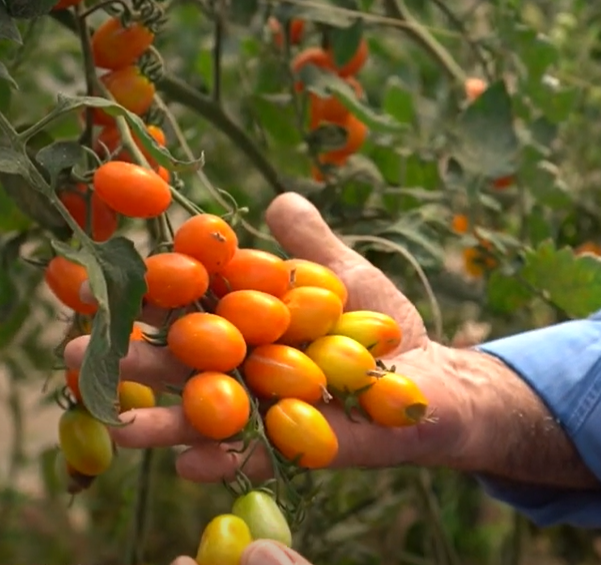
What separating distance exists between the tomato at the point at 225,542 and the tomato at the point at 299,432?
0.15ft

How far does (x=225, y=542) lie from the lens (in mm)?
397

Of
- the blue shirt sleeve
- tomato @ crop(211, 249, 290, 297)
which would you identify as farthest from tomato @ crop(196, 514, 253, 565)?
the blue shirt sleeve

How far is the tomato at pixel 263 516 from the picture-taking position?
16.0 inches

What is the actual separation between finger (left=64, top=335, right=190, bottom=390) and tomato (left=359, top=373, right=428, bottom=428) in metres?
0.09

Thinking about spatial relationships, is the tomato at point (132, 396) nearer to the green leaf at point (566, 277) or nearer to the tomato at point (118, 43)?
the tomato at point (118, 43)

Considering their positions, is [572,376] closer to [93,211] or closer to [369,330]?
[369,330]

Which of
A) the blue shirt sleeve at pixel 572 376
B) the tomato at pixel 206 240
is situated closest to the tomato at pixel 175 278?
the tomato at pixel 206 240

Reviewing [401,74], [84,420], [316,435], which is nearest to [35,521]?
[401,74]

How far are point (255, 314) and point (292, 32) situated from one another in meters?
0.55

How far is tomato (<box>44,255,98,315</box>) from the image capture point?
462 mm

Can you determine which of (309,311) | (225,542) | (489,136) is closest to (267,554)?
(225,542)

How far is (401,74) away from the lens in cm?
112

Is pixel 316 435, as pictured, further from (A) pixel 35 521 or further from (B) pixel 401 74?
(A) pixel 35 521

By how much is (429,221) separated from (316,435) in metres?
0.42
